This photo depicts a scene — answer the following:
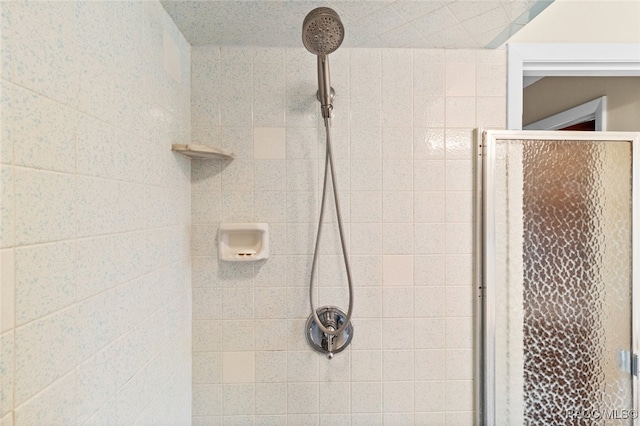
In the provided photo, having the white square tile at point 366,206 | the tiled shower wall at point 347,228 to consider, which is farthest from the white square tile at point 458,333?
the white square tile at point 366,206

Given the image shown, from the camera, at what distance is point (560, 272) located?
1.13 meters

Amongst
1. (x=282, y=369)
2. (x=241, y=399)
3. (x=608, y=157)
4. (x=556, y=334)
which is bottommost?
(x=241, y=399)

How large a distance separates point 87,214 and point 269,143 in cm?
64

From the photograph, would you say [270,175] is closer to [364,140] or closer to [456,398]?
[364,140]

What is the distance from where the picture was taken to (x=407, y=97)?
1.14 meters

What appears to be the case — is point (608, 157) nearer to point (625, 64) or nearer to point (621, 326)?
point (625, 64)

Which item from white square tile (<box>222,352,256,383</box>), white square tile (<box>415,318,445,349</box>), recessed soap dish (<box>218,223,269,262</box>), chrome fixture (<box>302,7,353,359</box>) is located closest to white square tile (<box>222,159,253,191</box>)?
recessed soap dish (<box>218,223,269,262</box>)

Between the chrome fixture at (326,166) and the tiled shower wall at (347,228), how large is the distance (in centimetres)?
4

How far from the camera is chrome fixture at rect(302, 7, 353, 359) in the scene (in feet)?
2.67

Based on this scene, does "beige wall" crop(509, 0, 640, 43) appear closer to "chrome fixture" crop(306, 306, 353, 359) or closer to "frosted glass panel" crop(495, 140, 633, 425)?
"frosted glass panel" crop(495, 140, 633, 425)

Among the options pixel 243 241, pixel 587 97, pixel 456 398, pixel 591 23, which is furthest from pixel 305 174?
pixel 587 97

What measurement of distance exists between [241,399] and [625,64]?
190 cm

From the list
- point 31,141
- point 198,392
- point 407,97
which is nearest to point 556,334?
point 407,97

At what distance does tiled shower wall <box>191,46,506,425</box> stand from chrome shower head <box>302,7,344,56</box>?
257 millimetres
